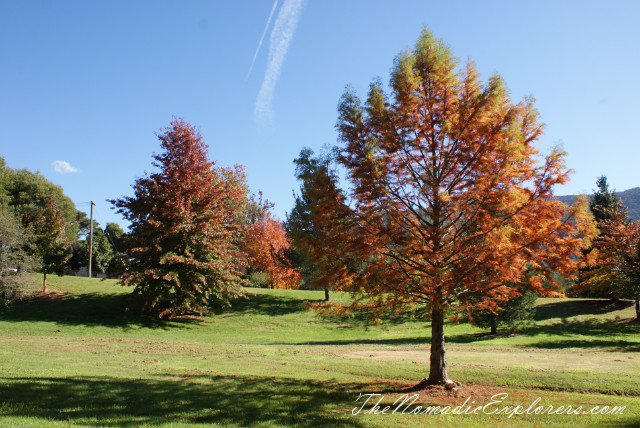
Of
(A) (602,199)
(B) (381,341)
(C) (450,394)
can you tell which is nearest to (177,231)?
(B) (381,341)

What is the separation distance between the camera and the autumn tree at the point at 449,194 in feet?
28.8

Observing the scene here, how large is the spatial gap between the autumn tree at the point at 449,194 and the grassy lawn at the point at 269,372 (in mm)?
2540

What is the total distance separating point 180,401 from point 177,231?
58.7 feet

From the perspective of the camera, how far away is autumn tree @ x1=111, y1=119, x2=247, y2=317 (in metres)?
25.5

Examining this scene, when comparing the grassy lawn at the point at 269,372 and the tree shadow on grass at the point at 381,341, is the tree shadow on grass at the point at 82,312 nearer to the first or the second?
the grassy lawn at the point at 269,372

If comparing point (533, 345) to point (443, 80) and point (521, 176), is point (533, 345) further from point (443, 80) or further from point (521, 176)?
point (443, 80)

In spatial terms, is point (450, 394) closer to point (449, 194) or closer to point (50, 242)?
point (449, 194)

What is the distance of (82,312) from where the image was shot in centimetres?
2689

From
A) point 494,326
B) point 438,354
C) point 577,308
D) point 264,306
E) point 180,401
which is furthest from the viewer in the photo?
point 577,308

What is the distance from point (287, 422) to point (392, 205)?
5.36 meters

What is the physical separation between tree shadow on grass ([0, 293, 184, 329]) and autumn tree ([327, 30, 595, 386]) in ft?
70.7

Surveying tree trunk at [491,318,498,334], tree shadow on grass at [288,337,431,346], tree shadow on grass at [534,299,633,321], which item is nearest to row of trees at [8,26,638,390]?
tree shadow on grass at [288,337,431,346]

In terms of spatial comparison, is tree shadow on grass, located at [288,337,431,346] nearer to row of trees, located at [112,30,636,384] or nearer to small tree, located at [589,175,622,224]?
row of trees, located at [112,30,636,384]

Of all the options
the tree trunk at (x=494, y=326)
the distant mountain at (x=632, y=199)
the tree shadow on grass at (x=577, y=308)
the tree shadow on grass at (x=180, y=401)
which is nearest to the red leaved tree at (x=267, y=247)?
the tree trunk at (x=494, y=326)
